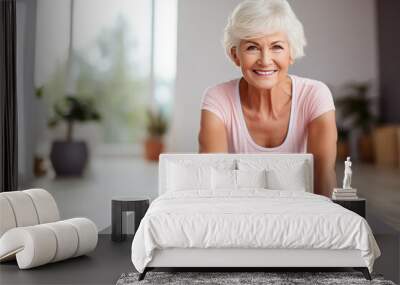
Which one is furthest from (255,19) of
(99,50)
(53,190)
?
(53,190)

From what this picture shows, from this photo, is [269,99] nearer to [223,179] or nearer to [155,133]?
[223,179]

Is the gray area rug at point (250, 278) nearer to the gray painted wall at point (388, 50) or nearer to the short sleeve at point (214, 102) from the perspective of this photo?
the short sleeve at point (214, 102)

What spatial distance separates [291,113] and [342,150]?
2.13 feet

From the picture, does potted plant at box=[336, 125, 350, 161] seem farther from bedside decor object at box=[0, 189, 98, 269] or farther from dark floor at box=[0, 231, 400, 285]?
bedside decor object at box=[0, 189, 98, 269]

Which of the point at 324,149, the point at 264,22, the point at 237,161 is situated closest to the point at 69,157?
the point at 237,161

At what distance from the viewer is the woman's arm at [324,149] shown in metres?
6.64

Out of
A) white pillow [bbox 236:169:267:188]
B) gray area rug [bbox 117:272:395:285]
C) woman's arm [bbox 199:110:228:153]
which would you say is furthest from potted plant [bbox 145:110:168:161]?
gray area rug [bbox 117:272:395:285]

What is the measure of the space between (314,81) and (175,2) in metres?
1.66

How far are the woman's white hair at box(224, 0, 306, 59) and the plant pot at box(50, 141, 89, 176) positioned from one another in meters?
1.87

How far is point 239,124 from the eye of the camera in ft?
21.8

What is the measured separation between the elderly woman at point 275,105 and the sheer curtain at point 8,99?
2013 millimetres

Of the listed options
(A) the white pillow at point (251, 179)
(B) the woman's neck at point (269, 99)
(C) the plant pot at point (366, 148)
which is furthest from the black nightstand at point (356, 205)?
(B) the woman's neck at point (269, 99)

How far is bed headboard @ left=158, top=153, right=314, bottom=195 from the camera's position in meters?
6.39

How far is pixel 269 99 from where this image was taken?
6.65 m
